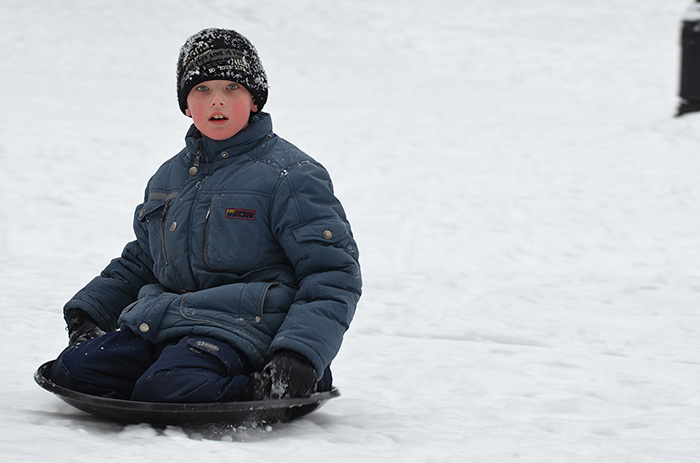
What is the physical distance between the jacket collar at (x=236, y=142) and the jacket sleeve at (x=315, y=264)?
0.63ft

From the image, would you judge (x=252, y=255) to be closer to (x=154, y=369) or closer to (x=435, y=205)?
(x=154, y=369)

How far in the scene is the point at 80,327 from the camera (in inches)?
126

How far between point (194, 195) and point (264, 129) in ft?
1.03

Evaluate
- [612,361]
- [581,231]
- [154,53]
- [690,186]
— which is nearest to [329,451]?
[612,361]

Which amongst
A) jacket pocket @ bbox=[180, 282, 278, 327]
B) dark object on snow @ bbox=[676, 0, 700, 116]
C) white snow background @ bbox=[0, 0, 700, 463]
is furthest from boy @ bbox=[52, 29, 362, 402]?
dark object on snow @ bbox=[676, 0, 700, 116]

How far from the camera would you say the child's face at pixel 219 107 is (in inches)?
120

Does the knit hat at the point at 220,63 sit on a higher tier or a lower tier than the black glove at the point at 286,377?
higher

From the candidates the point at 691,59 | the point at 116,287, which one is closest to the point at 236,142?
the point at 116,287

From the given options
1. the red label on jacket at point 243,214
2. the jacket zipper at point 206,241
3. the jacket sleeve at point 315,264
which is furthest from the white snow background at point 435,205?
the red label on jacket at point 243,214

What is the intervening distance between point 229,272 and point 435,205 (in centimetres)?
452

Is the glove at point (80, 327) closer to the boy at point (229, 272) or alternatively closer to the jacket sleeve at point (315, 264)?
the boy at point (229, 272)

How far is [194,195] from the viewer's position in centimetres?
305

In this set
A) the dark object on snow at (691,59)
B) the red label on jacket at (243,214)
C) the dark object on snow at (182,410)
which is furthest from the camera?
the dark object on snow at (691,59)

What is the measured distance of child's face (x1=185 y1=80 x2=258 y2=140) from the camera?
306 centimetres
